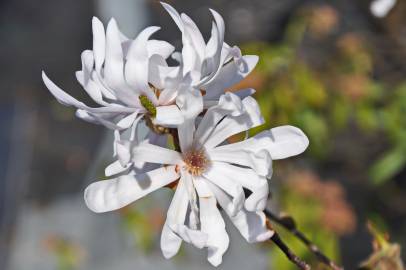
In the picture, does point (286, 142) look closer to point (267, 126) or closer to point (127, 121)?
point (127, 121)

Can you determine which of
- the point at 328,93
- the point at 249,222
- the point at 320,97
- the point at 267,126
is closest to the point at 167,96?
the point at 249,222

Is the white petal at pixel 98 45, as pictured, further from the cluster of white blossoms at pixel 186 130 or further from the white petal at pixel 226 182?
the white petal at pixel 226 182

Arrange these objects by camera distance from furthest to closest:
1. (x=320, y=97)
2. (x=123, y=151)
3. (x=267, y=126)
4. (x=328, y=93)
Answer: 1. (x=328, y=93)
2. (x=320, y=97)
3. (x=267, y=126)
4. (x=123, y=151)

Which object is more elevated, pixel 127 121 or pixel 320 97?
pixel 127 121

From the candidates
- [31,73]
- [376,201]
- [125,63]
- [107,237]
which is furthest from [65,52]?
[125,63]

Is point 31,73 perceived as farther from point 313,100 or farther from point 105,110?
point 105,110

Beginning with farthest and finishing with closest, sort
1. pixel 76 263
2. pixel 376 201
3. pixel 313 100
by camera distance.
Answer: pixel 76 263
pixel 376 201
pixel 313 100

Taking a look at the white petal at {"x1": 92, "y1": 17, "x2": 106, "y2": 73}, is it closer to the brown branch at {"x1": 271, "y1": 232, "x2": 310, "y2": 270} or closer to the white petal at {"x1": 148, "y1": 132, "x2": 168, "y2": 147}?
the white petal at {"x1": 148, "y1": 132, "x2": 168, "y2": 147}
